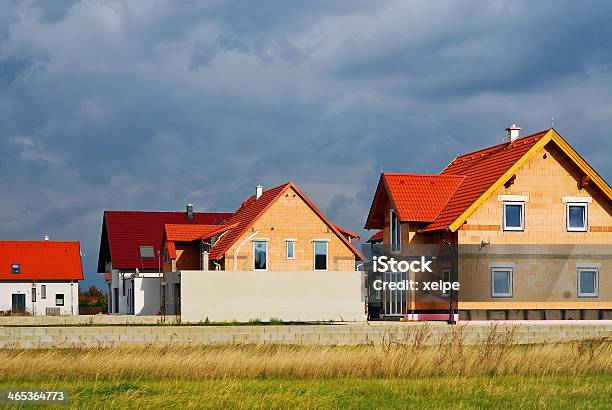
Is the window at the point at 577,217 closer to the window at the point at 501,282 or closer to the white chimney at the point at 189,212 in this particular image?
the window at the point at 501,282

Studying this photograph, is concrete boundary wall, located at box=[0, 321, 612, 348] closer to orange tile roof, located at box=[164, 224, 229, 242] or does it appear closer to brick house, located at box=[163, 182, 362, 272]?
brick house, located at box=[163, 182, 362, 272]

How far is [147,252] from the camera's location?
61.8 meters

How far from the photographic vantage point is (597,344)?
23.5m

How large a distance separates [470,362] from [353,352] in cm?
250

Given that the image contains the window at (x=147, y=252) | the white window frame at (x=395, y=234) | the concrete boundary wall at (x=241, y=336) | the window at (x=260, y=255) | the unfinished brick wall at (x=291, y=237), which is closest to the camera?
the concrete boundary wall at (x=241, y=336)

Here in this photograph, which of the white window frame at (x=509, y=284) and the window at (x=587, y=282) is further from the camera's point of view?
the window at (x=587, y=282)

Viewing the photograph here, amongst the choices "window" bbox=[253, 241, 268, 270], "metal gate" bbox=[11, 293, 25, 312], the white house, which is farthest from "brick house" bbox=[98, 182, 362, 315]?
"metal gate" bbox=[11, 293, 25, 312]

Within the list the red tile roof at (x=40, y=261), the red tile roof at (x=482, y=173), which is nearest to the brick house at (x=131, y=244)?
the red tile roof at (x=40, y=261)

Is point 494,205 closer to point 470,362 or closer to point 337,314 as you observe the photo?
point 337,314

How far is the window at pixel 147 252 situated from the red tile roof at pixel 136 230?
21 centimetres

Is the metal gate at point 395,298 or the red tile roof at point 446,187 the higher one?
the red tile roof at point 446,187

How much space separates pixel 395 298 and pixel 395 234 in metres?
2.78

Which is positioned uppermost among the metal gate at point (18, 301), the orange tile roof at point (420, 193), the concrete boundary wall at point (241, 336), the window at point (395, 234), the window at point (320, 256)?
the orange tile roof at point (420, 193)

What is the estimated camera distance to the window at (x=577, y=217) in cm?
3862
